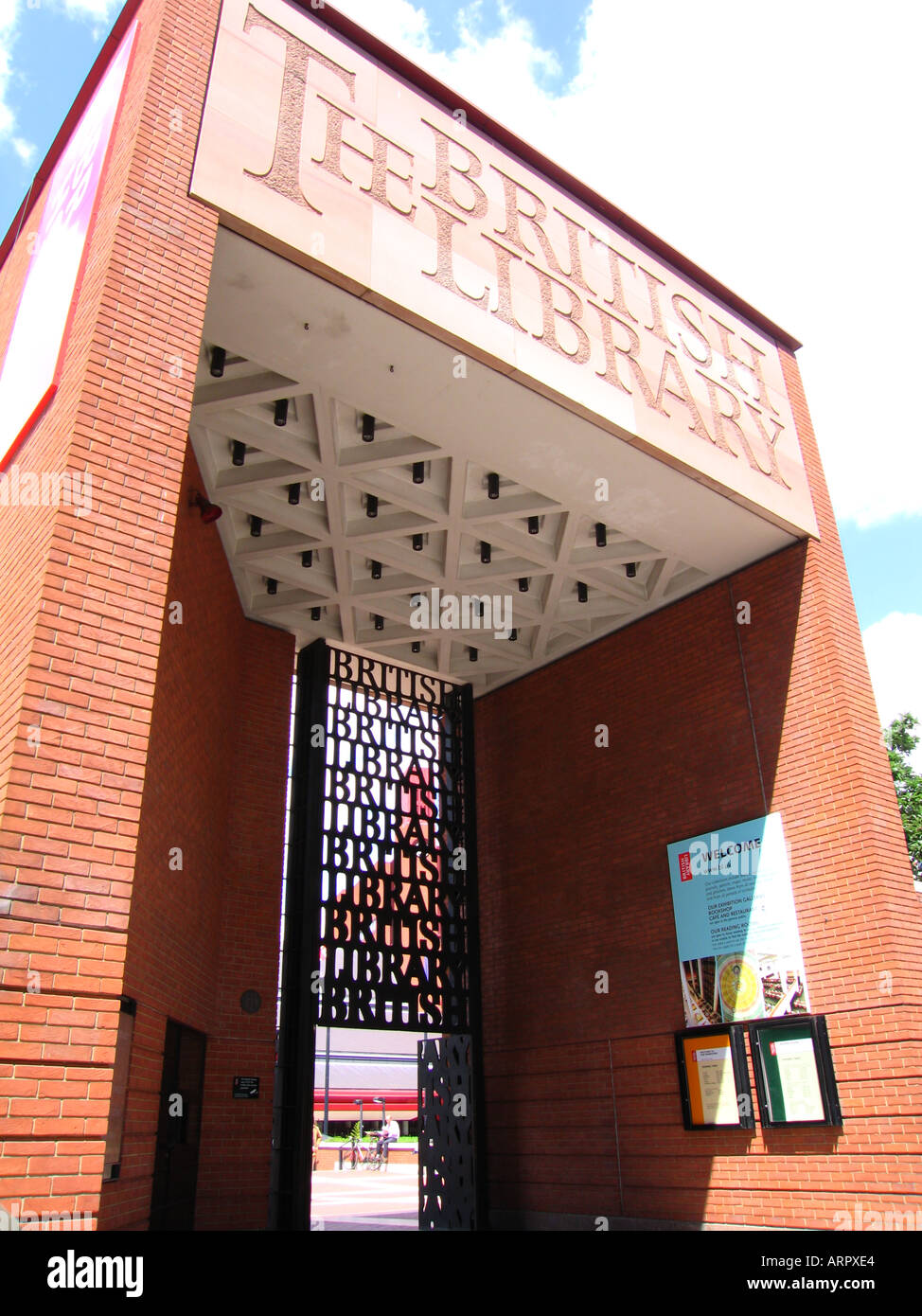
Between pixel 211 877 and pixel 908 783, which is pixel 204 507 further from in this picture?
pixel 908 783

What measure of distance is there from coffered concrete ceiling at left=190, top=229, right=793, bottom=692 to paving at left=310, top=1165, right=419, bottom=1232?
281 inches

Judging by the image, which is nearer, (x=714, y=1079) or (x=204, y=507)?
(x=204, y=507)

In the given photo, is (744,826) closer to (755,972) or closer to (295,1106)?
(755,972)

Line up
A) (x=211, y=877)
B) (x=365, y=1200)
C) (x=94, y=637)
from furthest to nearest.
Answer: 1. (x=365, y=1200)
2. (x=211, y=877)
3. (x=94, y=637)

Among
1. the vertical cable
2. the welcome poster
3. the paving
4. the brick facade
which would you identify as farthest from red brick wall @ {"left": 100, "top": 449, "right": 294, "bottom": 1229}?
the vertical cable

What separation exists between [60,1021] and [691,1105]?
25.0 ft

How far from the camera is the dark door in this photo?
7996 mm

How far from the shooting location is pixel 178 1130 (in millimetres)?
8617

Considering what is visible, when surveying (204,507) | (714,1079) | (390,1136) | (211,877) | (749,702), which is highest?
(204,507)

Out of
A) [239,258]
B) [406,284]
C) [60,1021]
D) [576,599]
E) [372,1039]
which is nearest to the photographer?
[60,1021]

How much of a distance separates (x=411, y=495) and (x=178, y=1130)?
6753mm

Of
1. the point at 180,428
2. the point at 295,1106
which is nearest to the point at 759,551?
the point at 180,428

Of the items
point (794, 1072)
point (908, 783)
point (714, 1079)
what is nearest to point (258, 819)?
point (714, 1079)

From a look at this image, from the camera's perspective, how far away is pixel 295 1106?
33.4 ft
